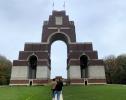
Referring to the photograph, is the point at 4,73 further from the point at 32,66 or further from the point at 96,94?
the point at 96,94

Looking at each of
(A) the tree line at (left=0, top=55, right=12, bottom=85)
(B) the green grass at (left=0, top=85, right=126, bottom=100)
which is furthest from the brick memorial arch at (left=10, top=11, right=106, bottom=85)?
(B) the green grass at (left=0, top=85, right=126, bottom=100)

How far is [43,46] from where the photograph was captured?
55.7 meters

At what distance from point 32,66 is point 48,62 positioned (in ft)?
11.6

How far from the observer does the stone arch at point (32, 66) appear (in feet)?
181

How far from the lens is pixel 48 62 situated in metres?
56.0

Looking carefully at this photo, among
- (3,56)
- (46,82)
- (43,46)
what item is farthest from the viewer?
(3,56)

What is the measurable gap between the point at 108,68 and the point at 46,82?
83.5 ft

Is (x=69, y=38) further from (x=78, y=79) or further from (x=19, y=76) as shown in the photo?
(x=19, y=76)

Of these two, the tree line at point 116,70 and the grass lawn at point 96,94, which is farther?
the tree line at point 116,70

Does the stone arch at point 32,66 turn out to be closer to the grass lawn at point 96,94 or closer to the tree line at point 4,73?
the tree line at point 4,73

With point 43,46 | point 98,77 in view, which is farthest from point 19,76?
point 98,77

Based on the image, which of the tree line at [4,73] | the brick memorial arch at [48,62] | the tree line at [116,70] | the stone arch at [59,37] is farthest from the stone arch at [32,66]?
the tree line at [116,70]

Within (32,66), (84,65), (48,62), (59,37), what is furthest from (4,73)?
(84,65)

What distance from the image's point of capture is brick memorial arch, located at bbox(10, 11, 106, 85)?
2069 inches
